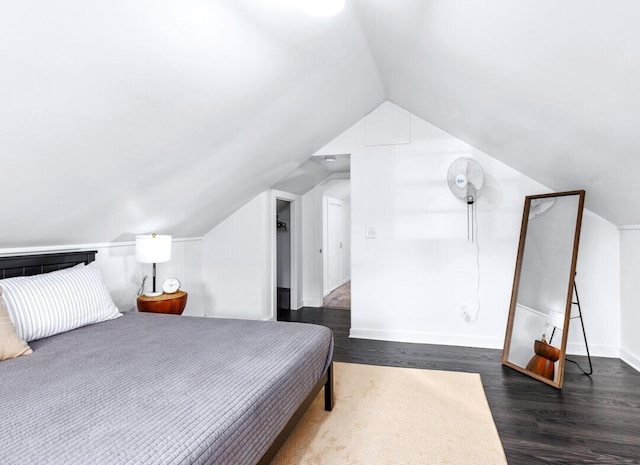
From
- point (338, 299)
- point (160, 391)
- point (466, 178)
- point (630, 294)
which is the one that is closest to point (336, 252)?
point (338, 299)

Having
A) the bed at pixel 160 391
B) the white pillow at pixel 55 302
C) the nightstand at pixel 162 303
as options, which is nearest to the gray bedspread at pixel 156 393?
the bed at pixel 160 391

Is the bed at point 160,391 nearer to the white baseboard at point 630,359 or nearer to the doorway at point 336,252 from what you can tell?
the white baseboard at point 630,359

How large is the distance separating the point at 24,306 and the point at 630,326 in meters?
4.37

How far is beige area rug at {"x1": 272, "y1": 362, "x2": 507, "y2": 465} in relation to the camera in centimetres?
186

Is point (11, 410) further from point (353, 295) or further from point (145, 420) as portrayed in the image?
point (353, 295)

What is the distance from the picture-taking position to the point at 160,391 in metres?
1.35

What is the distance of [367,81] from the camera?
310 cm

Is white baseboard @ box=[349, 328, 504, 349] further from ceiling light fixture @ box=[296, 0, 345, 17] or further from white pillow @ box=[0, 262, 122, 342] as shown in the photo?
ceiling light fixture @ box=[296, 0, 345, 17]

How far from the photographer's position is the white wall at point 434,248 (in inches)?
132

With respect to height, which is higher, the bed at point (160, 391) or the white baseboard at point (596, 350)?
the bed at point (160, 391)

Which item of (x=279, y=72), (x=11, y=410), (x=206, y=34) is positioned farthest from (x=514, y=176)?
(x=11, y=410)

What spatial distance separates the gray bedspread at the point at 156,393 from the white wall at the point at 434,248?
5.81ft

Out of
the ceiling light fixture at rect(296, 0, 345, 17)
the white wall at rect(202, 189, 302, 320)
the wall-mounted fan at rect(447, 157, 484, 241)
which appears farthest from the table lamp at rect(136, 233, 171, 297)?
the wall-mounted fan at rect(447, 157, 484, 241)

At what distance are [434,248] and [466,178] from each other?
77 cm
